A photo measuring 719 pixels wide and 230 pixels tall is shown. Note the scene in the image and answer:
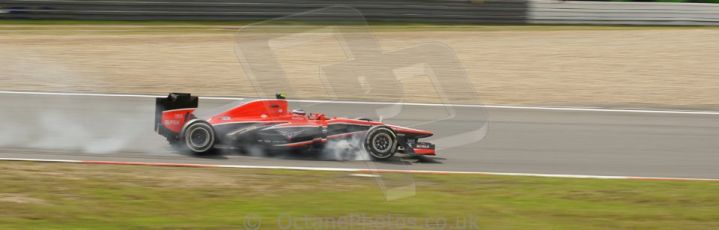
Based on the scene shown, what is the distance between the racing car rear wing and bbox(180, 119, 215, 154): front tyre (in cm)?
19

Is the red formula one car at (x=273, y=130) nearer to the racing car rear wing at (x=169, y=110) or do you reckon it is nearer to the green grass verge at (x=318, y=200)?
the racing car rear wing at (x=169, y=110)

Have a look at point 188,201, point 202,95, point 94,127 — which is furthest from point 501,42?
point 188,201

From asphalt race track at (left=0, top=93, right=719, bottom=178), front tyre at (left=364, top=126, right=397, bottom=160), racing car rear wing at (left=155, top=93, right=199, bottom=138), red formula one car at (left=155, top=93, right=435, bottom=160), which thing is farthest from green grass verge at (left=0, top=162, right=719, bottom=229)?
racing car rear wing at (left=155, top=93, right=199, bottom=138)

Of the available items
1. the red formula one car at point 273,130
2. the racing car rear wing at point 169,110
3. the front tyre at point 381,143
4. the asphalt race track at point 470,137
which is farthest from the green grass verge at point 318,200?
the racing car rear wing at point 169,110

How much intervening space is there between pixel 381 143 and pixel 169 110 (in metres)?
2.33

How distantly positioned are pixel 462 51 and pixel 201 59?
220 inches

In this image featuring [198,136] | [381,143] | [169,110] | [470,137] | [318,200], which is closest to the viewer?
[318,200]

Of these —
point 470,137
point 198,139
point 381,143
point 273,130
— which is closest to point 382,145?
point 381,143

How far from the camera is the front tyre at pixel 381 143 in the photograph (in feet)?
33.6

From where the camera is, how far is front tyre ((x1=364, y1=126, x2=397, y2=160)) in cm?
1023

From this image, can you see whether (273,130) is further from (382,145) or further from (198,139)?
(382,145)

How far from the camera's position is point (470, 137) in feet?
41.1

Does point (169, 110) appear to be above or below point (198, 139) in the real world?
above

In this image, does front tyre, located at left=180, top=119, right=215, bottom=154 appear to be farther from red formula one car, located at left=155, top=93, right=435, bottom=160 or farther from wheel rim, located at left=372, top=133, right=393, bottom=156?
wheel rim, located at left=372, top=133, right=393, bottom=156
